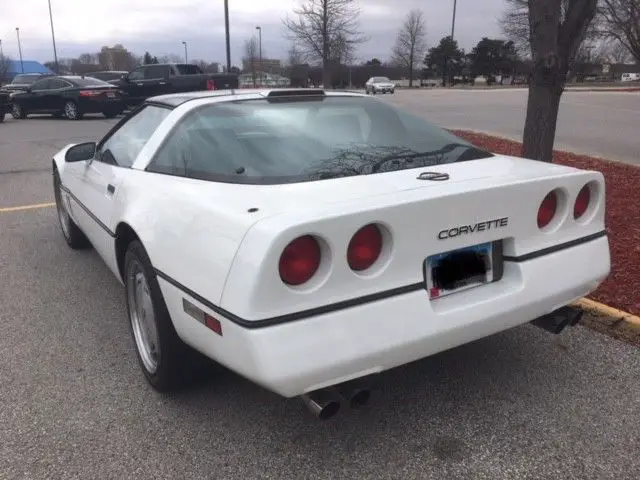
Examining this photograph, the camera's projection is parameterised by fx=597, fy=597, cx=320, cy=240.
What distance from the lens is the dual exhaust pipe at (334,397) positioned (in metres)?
2.14

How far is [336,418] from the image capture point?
268 cm

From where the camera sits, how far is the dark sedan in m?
19.1

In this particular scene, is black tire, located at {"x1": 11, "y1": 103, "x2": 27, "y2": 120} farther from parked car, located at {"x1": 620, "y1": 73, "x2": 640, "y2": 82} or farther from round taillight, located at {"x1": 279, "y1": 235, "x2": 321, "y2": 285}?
parked car, located at {"x1": 620, "y1": 73, "x2": 640, "y2": 82}

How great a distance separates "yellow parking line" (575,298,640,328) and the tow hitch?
753 millimetres

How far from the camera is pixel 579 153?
9469mm

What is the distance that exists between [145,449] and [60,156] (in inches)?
134

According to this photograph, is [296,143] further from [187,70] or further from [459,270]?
[187,70]

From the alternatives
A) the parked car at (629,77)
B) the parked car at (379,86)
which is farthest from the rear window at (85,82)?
the parked car at (629,77)

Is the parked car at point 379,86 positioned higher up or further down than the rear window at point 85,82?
further down

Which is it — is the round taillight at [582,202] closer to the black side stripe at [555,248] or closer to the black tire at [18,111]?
the black side stripe at [555,248]

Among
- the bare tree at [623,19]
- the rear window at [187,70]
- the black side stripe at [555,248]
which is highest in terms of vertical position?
the bare tree at [623,19]

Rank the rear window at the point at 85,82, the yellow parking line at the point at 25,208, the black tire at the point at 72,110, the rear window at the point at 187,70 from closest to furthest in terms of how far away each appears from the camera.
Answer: the yellow parking line at the point at 25,208, the rear window at the point at 85,82, the black tire at the point at 72,110, the rear window at the point at 187,70

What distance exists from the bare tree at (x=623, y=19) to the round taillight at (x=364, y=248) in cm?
2648

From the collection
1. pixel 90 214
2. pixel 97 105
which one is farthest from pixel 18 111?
pixel 90 214
